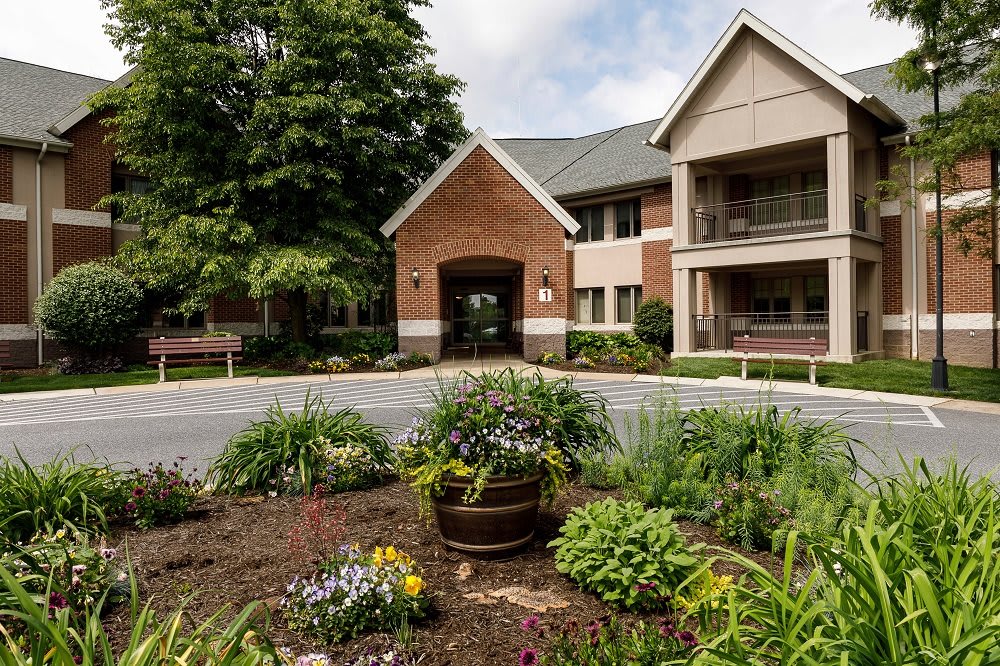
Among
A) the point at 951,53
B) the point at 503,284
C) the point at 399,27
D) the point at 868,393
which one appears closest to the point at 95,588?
the point at 868,393

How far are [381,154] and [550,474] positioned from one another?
18163mm

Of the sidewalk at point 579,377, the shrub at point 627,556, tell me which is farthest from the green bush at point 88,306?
the shrub at point 627,556

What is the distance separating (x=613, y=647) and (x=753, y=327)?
20810mm

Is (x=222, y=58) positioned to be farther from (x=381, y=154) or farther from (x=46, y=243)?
(x=46, y=243)

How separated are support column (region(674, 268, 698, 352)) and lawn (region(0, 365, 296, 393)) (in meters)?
12.3

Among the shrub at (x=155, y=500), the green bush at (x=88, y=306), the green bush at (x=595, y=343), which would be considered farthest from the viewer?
the green bush at (x=595, y=343)

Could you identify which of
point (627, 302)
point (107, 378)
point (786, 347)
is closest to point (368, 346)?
point (107, 378)

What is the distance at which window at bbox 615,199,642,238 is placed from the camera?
2433cm

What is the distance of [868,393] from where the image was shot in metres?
12.9

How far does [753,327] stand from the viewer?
70.4ft

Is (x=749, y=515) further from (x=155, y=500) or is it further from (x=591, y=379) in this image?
(x=591, y=379)

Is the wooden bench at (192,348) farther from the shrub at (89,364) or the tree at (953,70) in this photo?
the tree at (953,70)

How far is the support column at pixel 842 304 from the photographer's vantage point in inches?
687

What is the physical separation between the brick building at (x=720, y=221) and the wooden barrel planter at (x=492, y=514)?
15.0 meters
